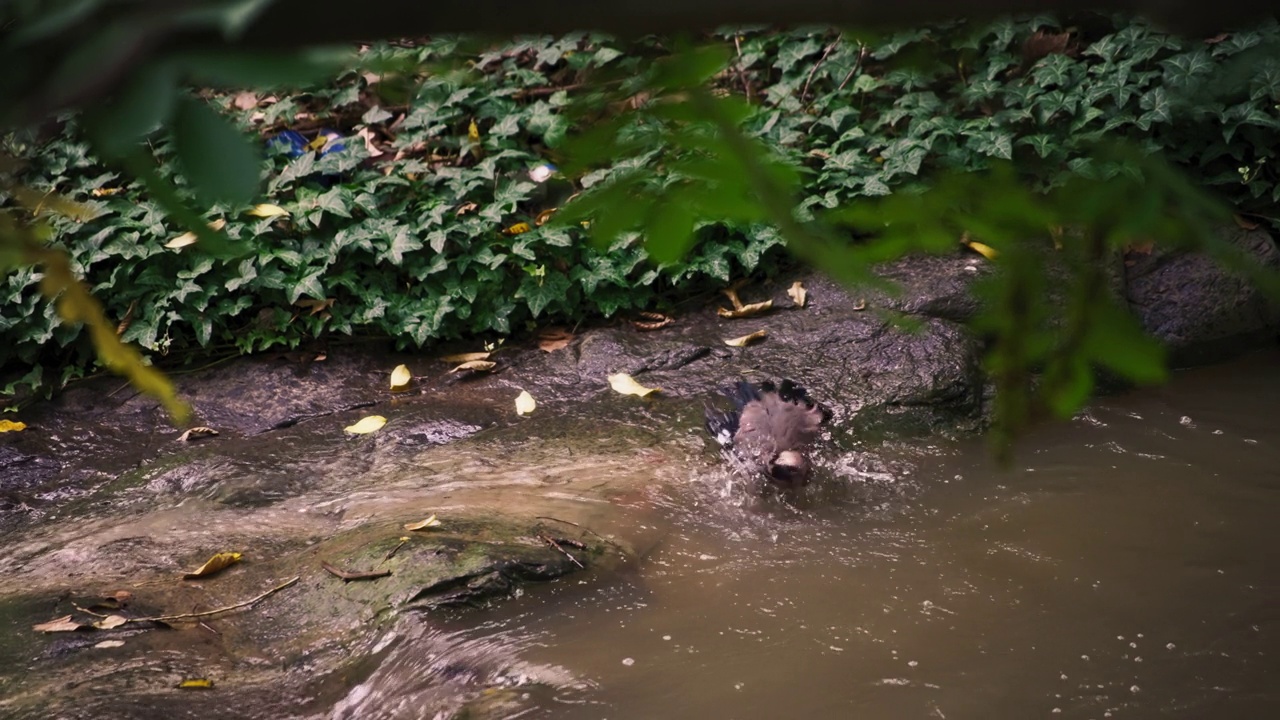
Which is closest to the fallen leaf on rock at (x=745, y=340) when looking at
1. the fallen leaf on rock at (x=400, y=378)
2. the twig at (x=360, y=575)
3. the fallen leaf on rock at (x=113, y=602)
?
the fallen leaf on rock at (x=400, y=378)

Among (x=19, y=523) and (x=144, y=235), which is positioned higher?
(x=144, y=235)

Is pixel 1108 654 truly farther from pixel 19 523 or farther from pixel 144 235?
pixel 144 235

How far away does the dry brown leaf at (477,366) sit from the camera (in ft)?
17.1

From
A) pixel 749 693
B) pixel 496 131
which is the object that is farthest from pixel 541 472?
pixel 496 131

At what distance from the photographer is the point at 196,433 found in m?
4.84

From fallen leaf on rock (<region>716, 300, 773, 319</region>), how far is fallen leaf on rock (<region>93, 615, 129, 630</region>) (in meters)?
3.29

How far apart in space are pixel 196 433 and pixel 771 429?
9.24 ft

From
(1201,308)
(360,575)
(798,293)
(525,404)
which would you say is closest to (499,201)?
(525,404)

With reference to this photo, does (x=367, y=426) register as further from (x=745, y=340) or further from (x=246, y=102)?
(x=246, y=102)

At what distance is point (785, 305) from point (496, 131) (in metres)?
2.20

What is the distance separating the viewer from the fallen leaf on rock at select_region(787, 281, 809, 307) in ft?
17.5

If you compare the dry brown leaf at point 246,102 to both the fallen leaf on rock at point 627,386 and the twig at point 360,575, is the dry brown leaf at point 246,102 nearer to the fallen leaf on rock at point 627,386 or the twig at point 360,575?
the fallen leaf on rock at point 627,386

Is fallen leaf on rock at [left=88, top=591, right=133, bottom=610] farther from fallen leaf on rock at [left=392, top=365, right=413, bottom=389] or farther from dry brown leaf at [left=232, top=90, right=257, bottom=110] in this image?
dry brown leaf at [left=232, top=90, right=257, bottom=110]

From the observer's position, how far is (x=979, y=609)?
3158mm
